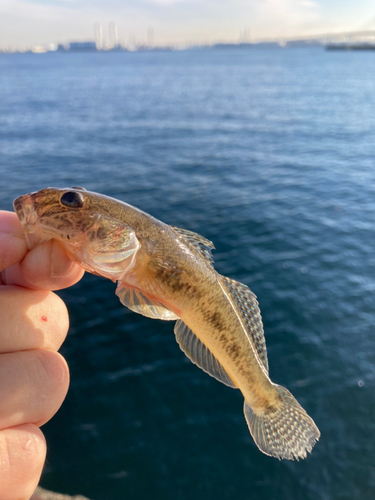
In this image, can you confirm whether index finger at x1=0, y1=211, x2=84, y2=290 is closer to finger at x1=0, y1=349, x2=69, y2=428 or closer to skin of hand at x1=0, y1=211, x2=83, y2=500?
skin of hand at x1=0, y1=211, x2=83, y2=500

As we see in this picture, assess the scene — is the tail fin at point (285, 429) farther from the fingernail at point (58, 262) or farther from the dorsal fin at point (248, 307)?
the fingernail at point (58, 262)

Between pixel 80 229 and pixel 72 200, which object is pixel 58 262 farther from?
pixel 72 200

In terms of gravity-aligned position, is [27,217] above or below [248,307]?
above

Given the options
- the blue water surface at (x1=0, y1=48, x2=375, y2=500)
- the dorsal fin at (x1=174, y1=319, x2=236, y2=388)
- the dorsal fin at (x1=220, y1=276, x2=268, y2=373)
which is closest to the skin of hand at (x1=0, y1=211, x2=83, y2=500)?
the dorsal fin at (x1=174, y1=319, x2=236, y2=388)

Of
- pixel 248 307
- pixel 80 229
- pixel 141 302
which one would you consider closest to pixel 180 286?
pixel 141 302

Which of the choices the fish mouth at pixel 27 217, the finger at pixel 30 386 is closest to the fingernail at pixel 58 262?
the fish mouth at pixel 27 217

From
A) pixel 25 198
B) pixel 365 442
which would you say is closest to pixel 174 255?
pixel 25 198

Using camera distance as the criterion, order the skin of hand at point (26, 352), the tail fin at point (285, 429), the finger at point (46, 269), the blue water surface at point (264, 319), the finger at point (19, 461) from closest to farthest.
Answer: the finger at point (19, 461) < the skin of hand at point (26, 352) < the finger at point (46, 269) < the tail fin at point (285, 429) < the blue water surface at point (264, 319)
